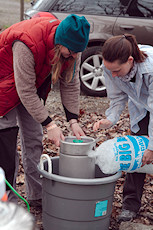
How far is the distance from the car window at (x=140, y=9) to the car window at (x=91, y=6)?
140 mm

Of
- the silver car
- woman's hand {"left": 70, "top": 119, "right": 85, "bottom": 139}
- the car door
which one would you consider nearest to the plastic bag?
woman's hand {"left": 70, "top": 119, "right": 85, "bottom": 139}

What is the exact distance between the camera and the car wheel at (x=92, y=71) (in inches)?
262

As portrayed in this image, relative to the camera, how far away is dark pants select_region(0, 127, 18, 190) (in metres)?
2.77

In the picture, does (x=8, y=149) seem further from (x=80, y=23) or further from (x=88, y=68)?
(x=88, y=68)

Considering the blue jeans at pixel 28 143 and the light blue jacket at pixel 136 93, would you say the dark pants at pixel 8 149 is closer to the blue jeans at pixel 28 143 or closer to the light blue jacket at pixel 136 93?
the blue jeans at pixel 28 143

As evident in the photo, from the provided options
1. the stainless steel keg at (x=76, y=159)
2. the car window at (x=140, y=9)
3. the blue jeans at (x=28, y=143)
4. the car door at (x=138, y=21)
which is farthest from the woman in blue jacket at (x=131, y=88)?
the car window at (x=140, y=9)

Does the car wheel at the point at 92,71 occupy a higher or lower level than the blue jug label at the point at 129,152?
lower

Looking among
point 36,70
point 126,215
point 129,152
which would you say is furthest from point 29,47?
point 126,215

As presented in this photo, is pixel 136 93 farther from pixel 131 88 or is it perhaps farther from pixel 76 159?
pixel 76 159

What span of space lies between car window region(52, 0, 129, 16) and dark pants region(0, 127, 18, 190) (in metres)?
4.22

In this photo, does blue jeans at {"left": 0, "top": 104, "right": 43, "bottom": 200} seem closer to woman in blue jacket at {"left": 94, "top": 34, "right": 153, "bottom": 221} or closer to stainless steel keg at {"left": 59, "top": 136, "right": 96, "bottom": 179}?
stainless steel keg at {"left": 59, "top": 136, "right": 96, "bottom": 179}

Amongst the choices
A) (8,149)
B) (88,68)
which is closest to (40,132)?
(8,149)

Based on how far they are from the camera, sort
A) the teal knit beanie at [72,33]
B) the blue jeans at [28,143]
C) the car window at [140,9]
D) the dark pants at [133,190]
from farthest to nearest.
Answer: the car window at [140,9]
the dark pants at [133,190]
the blue jeans at [28,143]
the teal knit beanie at [72,33]

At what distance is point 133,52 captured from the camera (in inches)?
105
